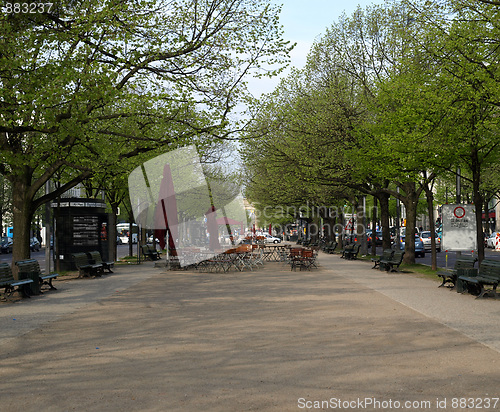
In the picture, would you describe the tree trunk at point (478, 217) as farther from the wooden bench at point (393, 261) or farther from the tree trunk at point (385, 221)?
the tree trunk at point (385, 221)

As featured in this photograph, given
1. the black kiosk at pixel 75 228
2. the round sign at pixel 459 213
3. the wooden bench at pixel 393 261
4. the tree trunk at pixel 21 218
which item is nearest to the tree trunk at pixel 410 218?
the wooden bench at pixel 393 261

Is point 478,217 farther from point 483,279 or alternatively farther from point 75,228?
point 75,228

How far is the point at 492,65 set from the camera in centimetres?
1636

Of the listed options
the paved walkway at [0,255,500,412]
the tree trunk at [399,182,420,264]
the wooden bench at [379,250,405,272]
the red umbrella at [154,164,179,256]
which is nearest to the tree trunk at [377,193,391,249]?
the tree trunk at [399,182,420,264]

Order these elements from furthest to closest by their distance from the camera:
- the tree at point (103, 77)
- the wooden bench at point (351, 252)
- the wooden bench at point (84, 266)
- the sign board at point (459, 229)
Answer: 1. the wooden bench at point (351, 252)
2. the wooden bench at point (84, 266)
3. the sign board at point (459, 229)
4. the tree at point (103, 77)

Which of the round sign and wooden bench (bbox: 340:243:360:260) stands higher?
the round sign

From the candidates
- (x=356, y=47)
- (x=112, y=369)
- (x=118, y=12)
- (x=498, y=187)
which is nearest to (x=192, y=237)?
(x=498, y=187)

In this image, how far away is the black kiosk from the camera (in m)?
26.3

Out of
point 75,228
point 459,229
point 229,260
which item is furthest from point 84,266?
point 459,229

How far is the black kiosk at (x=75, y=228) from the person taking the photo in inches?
1036

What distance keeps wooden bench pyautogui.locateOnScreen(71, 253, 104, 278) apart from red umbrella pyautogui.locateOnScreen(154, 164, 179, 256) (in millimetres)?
2998

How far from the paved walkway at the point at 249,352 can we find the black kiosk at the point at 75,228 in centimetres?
1058

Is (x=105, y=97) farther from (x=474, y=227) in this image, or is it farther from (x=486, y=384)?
(x=474, y=227)

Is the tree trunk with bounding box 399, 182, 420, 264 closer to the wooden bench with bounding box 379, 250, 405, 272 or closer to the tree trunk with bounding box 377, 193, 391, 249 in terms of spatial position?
the wooden bench with bounding box 379, 250, 405, 272
